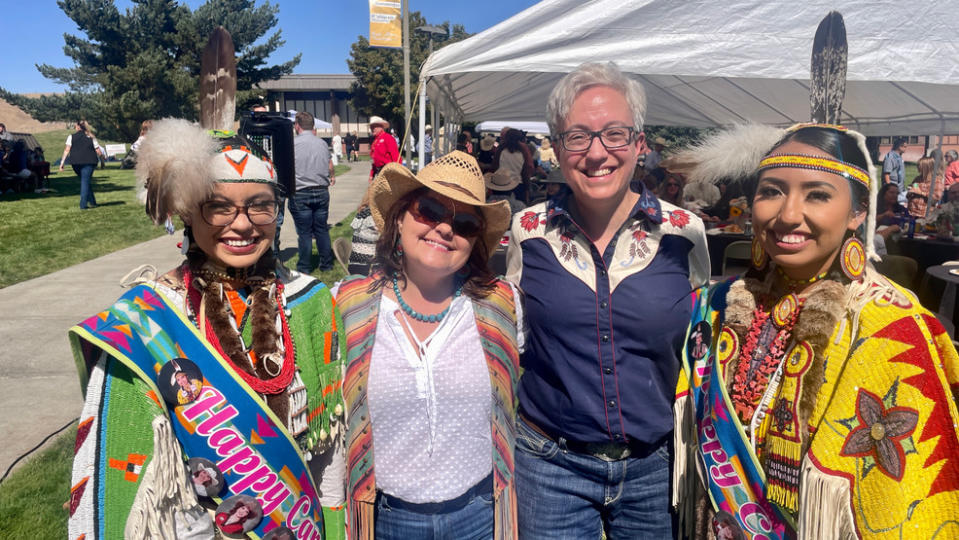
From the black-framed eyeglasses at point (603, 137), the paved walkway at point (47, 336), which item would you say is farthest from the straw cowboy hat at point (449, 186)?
the paved walkway at point (47, 336)

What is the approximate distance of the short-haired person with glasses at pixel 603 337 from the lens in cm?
181

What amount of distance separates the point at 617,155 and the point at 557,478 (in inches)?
40.4

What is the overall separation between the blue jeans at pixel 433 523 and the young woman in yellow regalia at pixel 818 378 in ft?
2.06

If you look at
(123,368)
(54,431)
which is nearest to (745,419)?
(123,368)

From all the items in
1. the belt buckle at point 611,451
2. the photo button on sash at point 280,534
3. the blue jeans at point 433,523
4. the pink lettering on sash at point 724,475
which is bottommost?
the blue jeans at point 433,523

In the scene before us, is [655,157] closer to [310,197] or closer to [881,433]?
[310,197]

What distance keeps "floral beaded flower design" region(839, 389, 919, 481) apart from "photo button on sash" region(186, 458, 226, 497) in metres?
1.46

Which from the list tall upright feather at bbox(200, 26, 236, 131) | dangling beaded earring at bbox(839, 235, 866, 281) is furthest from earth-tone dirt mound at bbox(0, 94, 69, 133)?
dangling beaded earring at bbox(839, 235, 866, 281)

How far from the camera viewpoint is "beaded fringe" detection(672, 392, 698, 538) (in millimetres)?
1742

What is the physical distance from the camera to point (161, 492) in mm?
1355

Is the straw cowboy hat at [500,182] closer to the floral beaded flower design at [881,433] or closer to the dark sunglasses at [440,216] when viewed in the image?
the dark sunglasses at [440,216]

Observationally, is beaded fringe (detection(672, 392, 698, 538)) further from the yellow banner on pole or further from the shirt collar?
the yellow banner on pole

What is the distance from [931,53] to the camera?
134 inches

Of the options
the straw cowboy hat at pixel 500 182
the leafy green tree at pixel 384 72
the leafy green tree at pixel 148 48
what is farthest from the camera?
the leafy green tree at pixel 384 72
